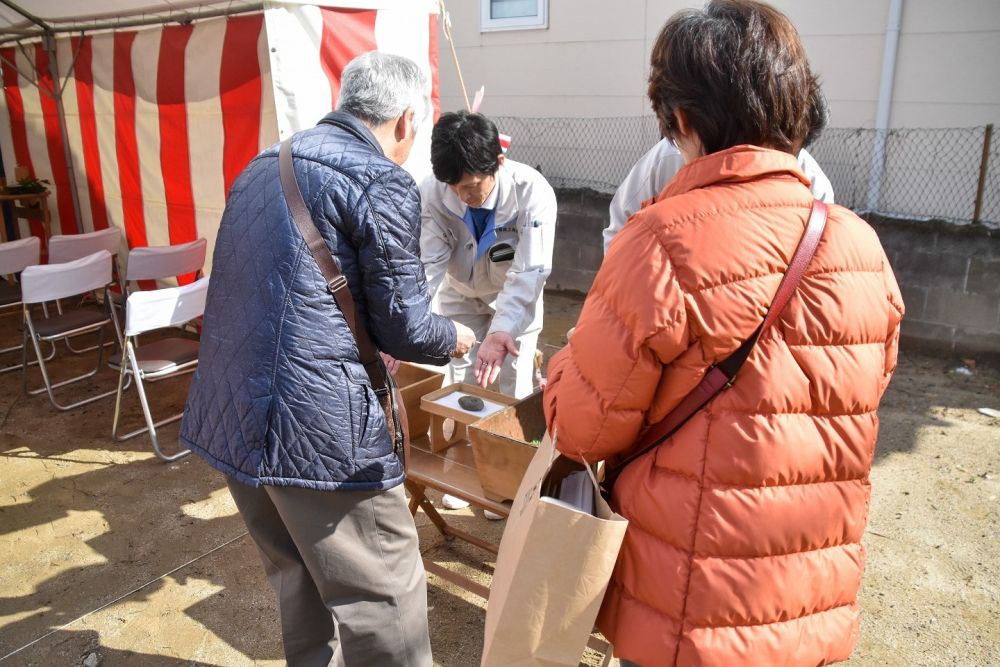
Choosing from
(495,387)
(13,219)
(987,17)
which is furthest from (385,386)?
(13,219)

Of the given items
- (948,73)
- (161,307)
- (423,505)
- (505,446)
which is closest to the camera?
(505,446)

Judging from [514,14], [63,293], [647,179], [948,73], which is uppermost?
[514,14]

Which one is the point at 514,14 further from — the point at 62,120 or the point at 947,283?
the point at 947,283

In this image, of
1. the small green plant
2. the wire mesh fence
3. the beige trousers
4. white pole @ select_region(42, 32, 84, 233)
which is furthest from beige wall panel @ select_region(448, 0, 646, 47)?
the beige trousers

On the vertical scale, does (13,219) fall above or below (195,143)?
below

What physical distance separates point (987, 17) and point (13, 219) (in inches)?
305

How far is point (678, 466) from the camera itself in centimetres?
123

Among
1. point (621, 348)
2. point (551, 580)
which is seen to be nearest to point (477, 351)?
point (551, 580)

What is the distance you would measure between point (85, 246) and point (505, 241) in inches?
138

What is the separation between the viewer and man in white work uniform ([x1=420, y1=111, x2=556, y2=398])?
2.71m

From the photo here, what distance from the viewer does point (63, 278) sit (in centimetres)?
420

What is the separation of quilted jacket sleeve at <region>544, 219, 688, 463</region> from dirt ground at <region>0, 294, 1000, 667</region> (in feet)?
5.09

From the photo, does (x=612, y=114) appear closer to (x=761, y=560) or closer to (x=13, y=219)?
(x=13, y=219)

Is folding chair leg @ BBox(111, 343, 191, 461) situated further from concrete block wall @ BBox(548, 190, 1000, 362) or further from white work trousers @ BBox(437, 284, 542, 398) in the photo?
concrete block wall @ BBox(548, 190, 1000, 362)
